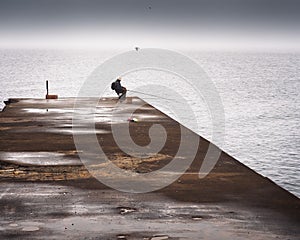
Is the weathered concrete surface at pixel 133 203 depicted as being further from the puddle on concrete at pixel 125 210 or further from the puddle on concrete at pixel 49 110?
the puddle on concrete at pixel 49 110

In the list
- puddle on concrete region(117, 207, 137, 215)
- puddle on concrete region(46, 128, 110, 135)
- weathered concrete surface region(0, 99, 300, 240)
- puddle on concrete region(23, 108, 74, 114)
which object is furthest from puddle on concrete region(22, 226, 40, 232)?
puddle on concrete region(23, 108, 74, 114)

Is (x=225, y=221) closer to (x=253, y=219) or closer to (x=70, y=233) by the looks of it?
(x=253, y=219)

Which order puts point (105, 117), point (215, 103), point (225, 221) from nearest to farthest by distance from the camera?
1. point (225, 221)
2. point (105, 117)
3. point (215, 103)

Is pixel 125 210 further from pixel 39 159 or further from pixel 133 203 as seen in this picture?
pixel 39 159

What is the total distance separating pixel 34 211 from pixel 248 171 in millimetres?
6115

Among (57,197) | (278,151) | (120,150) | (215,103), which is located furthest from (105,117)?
(215,103)

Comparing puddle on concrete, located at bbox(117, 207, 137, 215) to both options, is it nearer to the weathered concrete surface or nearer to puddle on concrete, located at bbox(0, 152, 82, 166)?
the weathered concrete surface

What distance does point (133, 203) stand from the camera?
11.7 m

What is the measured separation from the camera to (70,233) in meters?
9.72

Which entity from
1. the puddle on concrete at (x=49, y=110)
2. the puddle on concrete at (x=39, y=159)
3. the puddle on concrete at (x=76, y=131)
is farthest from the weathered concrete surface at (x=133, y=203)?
the puddle on concrete at (x=49, y=110)

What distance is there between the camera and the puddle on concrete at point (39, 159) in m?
15.5

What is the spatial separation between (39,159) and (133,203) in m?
5.27

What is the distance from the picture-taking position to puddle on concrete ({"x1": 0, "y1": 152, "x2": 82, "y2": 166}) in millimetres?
15461

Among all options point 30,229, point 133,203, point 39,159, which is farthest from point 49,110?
point 30,229
